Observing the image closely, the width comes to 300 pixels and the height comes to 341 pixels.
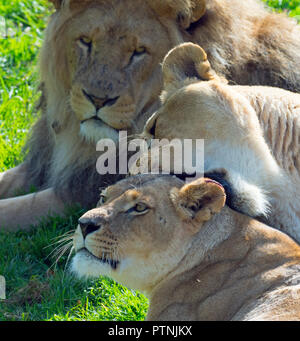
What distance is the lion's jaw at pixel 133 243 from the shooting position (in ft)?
10.8

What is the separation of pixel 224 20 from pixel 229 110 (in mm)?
1475

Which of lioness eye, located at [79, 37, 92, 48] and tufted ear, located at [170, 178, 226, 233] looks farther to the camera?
lioness eye, located at [79, 37, 92, 48]

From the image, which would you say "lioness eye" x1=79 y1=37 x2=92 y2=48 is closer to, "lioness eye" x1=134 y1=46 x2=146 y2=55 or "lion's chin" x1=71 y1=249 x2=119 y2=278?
"lioness eye" x1=134 y1=46 x2=146 y2=55

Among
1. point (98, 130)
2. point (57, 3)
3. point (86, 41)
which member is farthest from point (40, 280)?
point (57, 3)

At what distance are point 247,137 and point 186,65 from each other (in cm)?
57

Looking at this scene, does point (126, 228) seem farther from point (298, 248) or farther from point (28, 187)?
point (28, 187)

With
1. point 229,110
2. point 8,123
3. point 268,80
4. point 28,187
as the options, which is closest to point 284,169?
point 229,110

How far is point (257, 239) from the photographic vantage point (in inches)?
135

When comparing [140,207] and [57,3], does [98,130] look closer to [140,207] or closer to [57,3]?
[57,3]

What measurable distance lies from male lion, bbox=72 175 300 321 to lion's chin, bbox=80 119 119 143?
1239 mm

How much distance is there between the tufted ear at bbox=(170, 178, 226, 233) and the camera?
A: 10.8ft

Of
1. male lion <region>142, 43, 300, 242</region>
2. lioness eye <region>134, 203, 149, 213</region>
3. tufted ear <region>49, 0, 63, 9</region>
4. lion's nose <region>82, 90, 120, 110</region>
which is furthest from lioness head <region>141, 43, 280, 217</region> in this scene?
tufted ear <region>49, 0, 63, 9</region>

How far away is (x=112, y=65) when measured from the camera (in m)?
4.62

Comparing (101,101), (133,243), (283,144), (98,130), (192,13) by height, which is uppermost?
(192,13)
